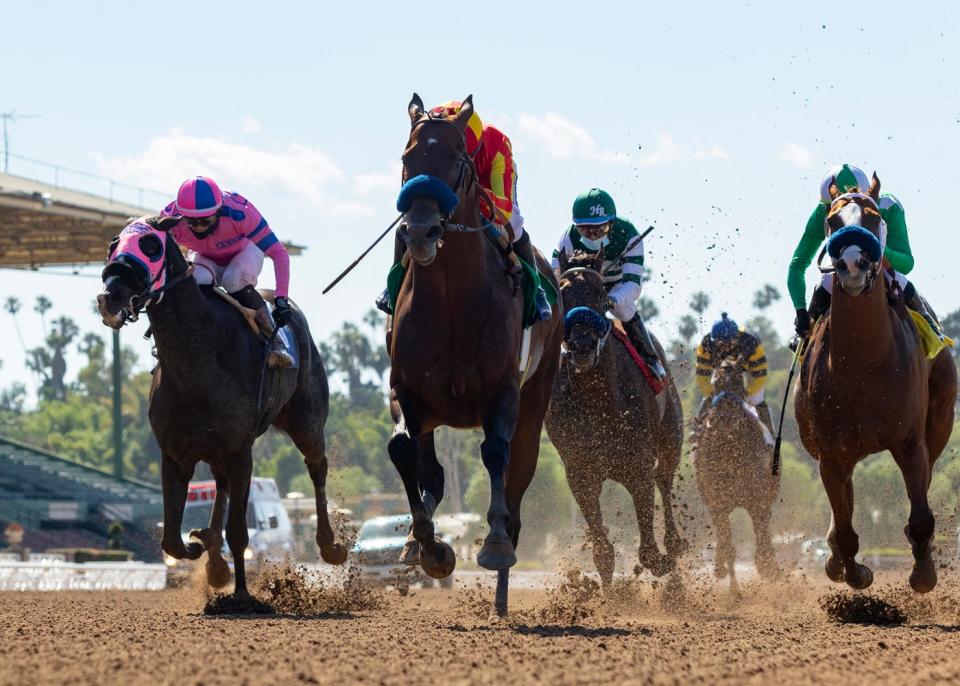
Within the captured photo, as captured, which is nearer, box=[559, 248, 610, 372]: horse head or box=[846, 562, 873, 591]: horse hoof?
box=[846, 562, 873, 591]: horse hoof

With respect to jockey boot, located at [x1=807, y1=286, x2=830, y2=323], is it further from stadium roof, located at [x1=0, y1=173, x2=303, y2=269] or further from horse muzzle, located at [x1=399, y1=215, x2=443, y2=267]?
stadium roof, located at [x1=0, y1=173, x2=303, y2=269]

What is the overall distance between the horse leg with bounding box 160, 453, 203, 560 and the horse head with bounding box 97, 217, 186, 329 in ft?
4.21

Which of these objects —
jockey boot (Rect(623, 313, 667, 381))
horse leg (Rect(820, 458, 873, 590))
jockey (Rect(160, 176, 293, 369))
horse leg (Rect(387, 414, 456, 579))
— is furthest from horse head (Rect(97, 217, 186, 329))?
horse leg (Rect(820, 458, 873, 590))

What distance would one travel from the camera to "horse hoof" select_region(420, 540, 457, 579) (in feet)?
31.0

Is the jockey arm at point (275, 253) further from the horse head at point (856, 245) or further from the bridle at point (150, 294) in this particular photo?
the horse head at point (856, 245)

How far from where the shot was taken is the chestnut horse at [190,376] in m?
10.7

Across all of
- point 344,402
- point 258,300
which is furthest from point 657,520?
point 344,402

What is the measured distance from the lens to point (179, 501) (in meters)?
11.4

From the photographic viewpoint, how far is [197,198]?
1184cm

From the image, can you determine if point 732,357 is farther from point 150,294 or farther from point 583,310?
point 150,294

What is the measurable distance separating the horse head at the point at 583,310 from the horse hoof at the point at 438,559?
112 inches

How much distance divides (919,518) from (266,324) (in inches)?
194

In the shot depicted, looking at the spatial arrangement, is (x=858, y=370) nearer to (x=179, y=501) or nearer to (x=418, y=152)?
(x=418, y=152)

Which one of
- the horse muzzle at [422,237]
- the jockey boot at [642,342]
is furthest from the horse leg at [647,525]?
the horse muzzle at [422,237]
